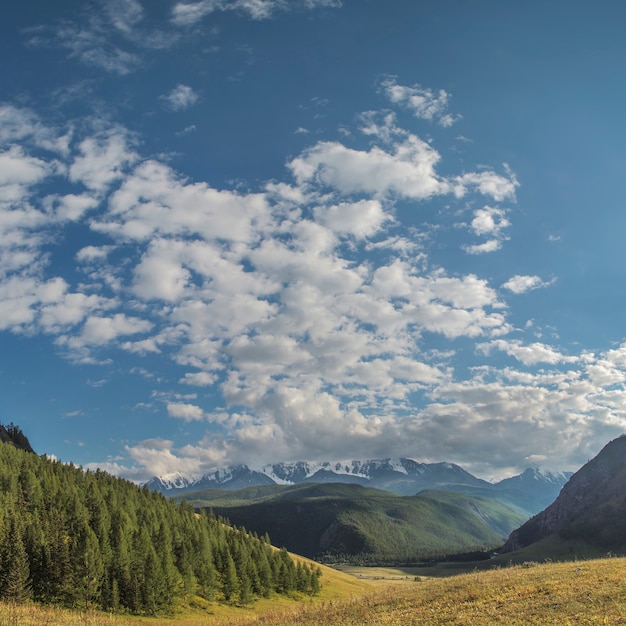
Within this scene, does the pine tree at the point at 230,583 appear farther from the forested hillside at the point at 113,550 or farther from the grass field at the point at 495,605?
the grass field at the point at 495,605

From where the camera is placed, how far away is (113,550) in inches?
3378

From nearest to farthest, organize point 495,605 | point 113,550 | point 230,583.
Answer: point 495,605, point 113,550, point 230,583

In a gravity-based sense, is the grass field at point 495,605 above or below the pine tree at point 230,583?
above

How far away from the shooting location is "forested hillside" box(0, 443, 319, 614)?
7412 cm

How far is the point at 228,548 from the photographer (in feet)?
387

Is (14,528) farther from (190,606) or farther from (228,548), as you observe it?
(228,548)

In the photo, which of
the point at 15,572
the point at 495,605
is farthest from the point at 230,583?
the point at 495,605

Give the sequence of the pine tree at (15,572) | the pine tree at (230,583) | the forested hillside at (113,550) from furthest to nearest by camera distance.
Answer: the pine tree at (230,583) < the forested hillside at (113,550) < the pine tree at (15,572)

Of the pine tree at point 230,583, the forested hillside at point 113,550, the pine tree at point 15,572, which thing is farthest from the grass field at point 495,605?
the pine tree at point 230,583

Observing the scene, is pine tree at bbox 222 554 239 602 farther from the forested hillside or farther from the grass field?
the grass field

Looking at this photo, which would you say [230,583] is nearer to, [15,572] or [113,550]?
[113,550]

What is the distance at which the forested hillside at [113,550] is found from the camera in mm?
74125

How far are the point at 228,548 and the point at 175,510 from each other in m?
27.1

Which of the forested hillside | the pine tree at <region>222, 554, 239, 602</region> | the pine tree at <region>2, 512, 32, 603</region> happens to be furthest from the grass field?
the pine tree at <region>222, 554, 239, 602</region>
